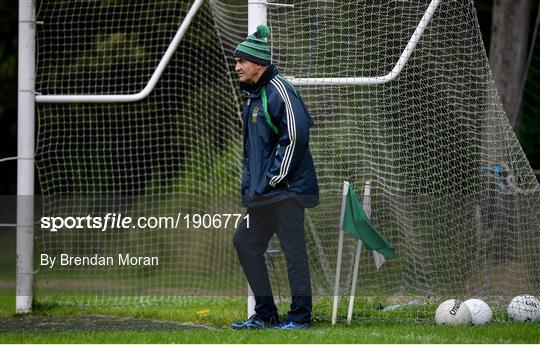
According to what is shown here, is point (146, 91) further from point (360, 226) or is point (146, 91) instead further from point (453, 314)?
point (453, 314)

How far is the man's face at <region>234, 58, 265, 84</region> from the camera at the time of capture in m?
7.31

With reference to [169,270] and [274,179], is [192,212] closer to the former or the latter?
[169,270]

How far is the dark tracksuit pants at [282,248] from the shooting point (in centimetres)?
715

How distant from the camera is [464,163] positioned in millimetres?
8094

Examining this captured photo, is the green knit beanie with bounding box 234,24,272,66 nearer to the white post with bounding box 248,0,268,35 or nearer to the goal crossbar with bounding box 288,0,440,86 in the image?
the white post with bounding box 248,0,268,35

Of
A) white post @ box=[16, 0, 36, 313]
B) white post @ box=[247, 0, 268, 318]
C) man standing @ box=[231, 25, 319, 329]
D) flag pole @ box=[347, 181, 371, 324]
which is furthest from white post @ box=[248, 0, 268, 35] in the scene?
white post @ box=[16, 0, 36, 313]

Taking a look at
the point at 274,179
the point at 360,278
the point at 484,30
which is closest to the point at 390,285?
the point at 360,278

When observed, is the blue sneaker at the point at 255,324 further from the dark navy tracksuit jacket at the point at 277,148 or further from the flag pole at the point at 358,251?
the dark navy tracksuit jacket at the point at 277,148

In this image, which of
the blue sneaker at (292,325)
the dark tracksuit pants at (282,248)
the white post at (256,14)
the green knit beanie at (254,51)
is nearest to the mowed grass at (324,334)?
the blue sneaker at (292,325)

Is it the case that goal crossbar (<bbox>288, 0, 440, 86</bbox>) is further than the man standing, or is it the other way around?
goal crossbar (<bbox>288, 0, 440, 86</bbox>)

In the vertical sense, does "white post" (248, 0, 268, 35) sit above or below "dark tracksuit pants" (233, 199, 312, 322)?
above

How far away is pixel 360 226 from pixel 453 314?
884 mm

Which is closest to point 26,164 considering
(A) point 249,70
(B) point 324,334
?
(A) point 249,70

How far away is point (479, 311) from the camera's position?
7.43 meters
